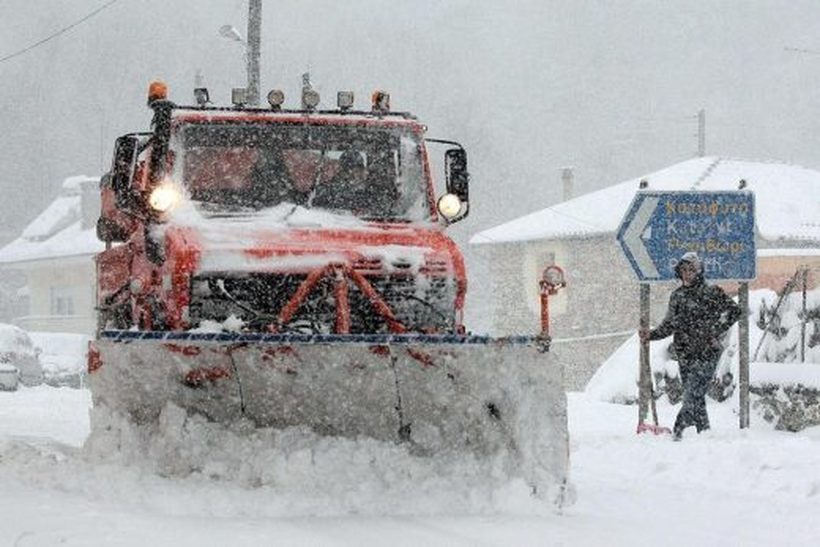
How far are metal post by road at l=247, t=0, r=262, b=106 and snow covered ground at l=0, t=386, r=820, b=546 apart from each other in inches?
462

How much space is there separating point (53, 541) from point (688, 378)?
19.2ft

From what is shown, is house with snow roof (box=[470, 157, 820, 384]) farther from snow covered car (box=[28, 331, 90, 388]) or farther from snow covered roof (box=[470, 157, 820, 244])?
snow covered car (box=[28, 331, 90, 388])

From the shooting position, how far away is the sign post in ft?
33.4

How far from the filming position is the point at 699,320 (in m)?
9.27

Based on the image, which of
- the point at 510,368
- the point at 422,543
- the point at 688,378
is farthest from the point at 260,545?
A: the point at 688,378

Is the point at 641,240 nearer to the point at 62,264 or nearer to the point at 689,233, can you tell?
the point at 689,233

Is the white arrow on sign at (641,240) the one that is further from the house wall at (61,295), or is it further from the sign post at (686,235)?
the house wall at (61,295)

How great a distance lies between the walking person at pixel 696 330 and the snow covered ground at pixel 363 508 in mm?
1836

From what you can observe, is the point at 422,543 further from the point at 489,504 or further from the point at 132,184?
the point at 132,184

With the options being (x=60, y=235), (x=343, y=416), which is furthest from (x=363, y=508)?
(x=60, y=235)

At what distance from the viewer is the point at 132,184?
7316mm

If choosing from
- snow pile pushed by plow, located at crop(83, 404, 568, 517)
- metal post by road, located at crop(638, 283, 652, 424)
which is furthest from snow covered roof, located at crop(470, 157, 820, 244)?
snow pile pushed by plow, located at crop(83, 404, 568, 517)

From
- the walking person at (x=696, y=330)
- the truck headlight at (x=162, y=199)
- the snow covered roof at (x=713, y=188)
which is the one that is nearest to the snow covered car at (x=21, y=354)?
the snow covered roof at (x=713, y=188)

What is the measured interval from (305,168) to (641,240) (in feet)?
12.2
